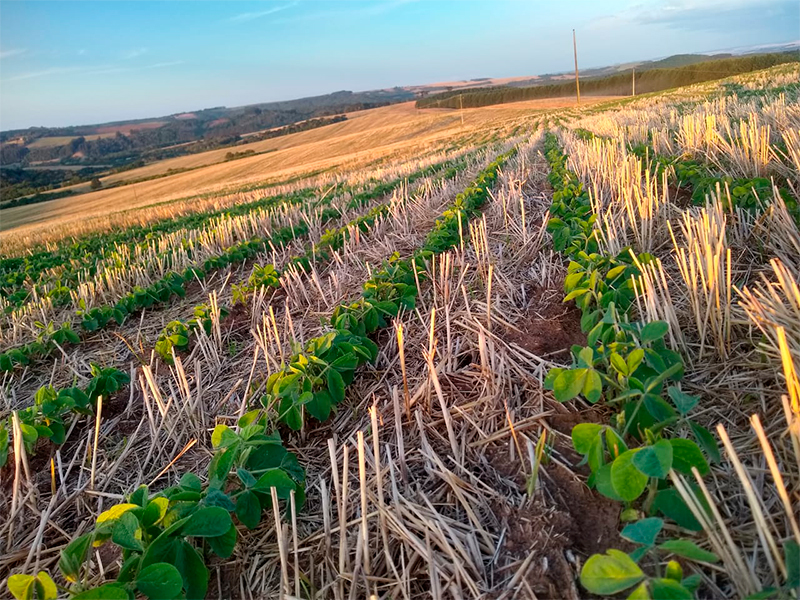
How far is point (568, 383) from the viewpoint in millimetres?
1799

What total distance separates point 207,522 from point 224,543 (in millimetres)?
131

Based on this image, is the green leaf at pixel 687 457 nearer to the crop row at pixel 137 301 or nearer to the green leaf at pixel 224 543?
the green leaf at pixel 224 543

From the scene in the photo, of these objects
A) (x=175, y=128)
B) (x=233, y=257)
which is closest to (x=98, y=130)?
(x=175, y=128)

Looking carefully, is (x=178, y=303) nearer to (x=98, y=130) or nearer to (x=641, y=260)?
(x=641, y=260)

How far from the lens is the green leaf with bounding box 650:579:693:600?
3.48 feet

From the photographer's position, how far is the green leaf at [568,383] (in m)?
1.78

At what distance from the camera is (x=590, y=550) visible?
149 centimetres

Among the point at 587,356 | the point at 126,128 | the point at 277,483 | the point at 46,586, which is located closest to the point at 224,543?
the point at 277,483

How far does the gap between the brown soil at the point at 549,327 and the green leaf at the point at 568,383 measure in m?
0.77

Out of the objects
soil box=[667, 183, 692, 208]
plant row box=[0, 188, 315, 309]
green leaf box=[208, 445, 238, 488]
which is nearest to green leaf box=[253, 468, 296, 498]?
green leaf box=[208, 445, 238, 488]

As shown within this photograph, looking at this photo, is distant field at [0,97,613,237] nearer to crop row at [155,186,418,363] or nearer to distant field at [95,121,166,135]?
crop row at [155,186,418,363]

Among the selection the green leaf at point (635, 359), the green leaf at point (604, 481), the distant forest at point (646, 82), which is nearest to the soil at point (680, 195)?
the green leaf at point (635, 359)

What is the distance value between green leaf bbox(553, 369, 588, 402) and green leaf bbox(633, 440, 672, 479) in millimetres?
437

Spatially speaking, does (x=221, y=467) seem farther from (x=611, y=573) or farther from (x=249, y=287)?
(x=249, y=287)
